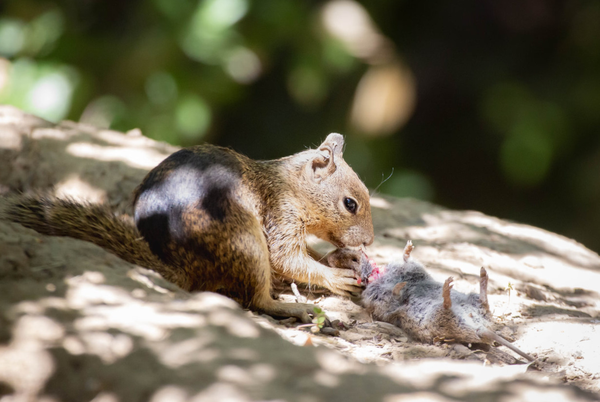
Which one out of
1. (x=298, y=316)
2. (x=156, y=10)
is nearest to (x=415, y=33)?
(x=156, y=10)

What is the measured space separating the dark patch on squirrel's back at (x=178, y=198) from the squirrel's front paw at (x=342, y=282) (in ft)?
3.03

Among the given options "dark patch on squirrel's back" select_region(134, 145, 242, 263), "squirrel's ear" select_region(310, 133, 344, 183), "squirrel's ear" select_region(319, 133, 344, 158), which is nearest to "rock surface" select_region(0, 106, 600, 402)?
"dark patch on squirrel's back" select_region(134, 145, 242, 263)

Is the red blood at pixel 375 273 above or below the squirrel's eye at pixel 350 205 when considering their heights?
below

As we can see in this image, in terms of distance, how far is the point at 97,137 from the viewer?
193 inches

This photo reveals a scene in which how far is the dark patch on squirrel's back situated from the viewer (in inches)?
115

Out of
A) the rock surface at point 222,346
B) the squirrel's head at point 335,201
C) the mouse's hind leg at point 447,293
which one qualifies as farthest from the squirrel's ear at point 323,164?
the mouse's hind leg at point 447,293

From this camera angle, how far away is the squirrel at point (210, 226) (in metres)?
2.86

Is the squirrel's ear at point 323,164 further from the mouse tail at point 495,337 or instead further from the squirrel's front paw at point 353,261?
the mouse tail at point 495,337

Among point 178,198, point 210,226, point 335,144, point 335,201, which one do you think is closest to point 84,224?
point 178,198

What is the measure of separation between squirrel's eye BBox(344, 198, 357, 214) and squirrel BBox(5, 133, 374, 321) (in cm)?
28

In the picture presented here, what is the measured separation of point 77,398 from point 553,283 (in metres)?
3.59

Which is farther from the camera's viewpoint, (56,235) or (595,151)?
(595,151)

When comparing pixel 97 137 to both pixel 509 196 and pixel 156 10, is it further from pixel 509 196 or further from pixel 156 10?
pixel 509 196

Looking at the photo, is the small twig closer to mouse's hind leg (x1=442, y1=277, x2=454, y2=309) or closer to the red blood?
the red blood
